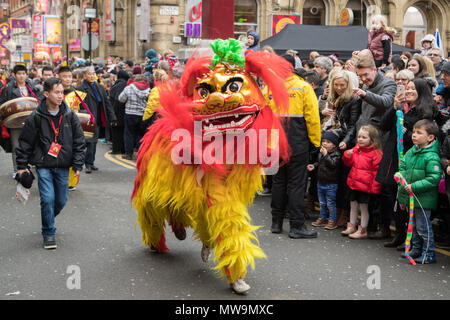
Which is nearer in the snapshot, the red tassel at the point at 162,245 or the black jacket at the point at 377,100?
the red tassel at the point at 162,245

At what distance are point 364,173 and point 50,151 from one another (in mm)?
3471

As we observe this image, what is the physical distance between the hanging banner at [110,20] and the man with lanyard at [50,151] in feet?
72.5

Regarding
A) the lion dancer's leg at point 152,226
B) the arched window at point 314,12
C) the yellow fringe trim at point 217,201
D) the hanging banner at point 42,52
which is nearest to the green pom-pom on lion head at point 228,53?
the yellow fringe trim at point 217,201

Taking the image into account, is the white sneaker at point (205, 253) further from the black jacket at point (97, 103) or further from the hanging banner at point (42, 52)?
the hanging banner at point (42, 52)

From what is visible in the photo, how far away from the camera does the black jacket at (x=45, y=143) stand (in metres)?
6.03

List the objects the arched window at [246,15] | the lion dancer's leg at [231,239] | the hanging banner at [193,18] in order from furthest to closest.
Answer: the arched window at [246,15], the hanging banner at [193,18], the lion dancer's leg at [231,239]

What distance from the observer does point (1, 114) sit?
909 centimetres

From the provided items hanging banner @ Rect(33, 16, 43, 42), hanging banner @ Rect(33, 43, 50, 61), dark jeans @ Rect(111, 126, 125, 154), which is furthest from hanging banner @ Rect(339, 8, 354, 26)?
hanging banner @ Rect(33, 16, 43, 42)

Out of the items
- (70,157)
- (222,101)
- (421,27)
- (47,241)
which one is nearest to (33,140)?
(70,157)

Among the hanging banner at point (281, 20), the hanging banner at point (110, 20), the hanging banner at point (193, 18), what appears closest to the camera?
the hanging banner at point (193, 18)

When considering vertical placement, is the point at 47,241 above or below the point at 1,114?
below

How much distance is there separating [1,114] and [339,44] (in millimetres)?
7669

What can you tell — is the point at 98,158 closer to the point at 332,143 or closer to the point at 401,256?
the point at 332,143

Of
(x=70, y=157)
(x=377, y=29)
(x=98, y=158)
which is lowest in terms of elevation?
(x=98, y=158)
